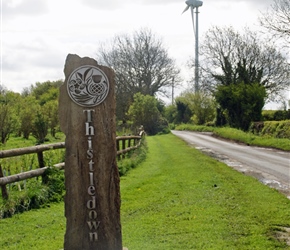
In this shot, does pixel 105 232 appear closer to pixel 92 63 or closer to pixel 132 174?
pixel 92 63

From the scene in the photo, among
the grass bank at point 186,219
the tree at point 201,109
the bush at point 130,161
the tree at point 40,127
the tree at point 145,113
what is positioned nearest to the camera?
the grass bank at point 186,219

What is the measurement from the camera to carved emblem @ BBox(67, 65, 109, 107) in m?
4.68

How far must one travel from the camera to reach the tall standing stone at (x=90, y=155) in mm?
4699

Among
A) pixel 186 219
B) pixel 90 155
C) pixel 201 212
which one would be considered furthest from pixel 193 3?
pixel 90 155

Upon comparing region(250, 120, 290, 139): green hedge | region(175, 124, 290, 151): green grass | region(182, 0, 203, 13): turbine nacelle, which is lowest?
region(175, 124, 290, 151): green grass

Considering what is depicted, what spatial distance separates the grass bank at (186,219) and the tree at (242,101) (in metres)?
30.0

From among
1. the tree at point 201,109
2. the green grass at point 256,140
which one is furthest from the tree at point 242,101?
the tree at point 201,109

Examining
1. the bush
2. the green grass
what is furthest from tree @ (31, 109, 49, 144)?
the bush

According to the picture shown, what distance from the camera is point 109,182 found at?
4.77 m

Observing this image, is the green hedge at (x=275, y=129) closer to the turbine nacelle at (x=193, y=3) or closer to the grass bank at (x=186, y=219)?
the grass bank at (x=186, y=219)

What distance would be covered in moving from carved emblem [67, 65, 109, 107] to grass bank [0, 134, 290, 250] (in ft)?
7.17

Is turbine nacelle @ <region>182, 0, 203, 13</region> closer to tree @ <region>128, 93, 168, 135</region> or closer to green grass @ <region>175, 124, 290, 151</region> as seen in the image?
tree @ <region>128, 93, 168, 135</region>

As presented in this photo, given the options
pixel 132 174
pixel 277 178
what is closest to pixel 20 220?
pixel 132 174

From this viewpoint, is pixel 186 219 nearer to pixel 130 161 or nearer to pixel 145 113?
pixel 130 161
